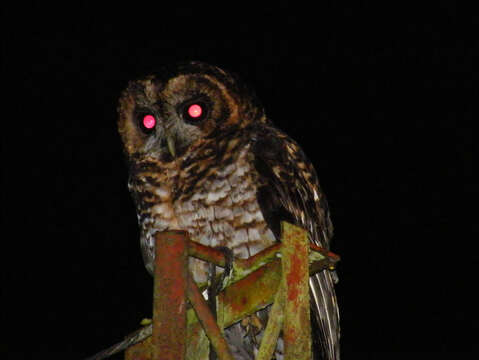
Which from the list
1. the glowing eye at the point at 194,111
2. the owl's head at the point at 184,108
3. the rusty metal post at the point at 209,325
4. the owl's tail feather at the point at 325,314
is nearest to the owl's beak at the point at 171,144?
the owl's head at the point at 184,108

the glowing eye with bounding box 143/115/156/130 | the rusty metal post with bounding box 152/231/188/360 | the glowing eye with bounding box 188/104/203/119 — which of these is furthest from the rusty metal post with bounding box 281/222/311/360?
the glowing eye with bounding box 143/115/156/130

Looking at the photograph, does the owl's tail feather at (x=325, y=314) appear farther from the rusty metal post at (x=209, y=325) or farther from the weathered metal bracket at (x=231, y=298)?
the rusty metal post at (x=209, y=325)

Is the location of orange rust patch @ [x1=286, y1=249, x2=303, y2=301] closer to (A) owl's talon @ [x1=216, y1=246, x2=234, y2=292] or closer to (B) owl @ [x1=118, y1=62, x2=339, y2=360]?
(A) owl's talon @ [x1=216, y1=246, x2=234, y2=292]

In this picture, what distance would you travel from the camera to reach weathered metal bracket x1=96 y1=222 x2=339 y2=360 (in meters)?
2.13

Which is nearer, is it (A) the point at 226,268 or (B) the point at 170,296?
(B) the point at 170,296

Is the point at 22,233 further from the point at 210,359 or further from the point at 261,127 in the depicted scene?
the point at 210,359

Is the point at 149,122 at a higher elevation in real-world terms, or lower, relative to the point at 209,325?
higher

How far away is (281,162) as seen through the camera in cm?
468

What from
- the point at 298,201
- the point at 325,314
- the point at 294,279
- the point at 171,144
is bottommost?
the point at 325,314

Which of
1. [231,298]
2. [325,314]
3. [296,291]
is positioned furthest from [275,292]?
[325,314]

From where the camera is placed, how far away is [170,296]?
2.15 m

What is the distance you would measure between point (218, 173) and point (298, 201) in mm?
519

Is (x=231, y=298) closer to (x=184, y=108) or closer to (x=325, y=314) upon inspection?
(x=325, y=314)

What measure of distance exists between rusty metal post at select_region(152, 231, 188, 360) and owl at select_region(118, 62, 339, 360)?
2.13m
